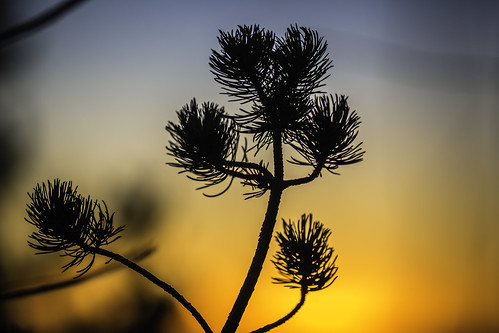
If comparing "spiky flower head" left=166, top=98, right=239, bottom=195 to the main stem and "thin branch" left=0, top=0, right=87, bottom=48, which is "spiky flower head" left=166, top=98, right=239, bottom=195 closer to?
the main stem

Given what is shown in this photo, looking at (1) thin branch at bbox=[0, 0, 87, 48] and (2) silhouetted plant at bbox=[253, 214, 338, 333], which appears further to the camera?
(2) silhouetted plant at bbox=[253, 214, 338, 333]

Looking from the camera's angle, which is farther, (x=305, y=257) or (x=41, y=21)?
(x=305, y=257)

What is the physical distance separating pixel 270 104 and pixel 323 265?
1.13 feet

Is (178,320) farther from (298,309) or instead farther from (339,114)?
(339,114)

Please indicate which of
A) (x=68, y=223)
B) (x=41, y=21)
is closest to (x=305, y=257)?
(x=68, y=223)

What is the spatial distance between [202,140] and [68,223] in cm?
27

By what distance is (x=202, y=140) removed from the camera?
837mm

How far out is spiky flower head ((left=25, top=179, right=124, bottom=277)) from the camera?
843mm

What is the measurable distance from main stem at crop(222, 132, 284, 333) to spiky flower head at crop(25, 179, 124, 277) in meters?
0.26

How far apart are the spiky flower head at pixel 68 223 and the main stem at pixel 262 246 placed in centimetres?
26

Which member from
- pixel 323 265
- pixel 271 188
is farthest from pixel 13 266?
pixel 323 265

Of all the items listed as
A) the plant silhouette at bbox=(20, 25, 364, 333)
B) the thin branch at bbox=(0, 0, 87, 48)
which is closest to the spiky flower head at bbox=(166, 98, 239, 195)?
the plant silhouette at bbox=(20, 25, 364, 333)

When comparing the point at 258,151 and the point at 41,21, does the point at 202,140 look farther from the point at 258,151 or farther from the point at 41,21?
the point at 41,21

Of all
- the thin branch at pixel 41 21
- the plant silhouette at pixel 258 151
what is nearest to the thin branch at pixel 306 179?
the plant silhouette at pixel 258 151
